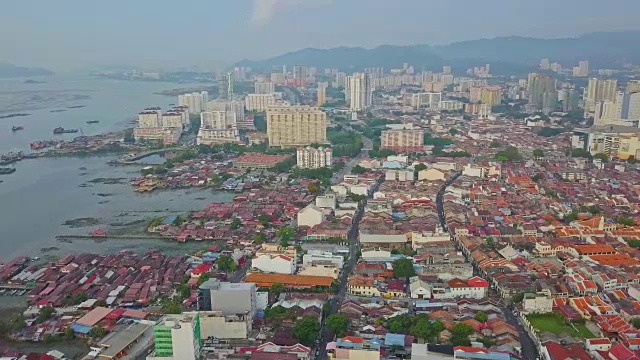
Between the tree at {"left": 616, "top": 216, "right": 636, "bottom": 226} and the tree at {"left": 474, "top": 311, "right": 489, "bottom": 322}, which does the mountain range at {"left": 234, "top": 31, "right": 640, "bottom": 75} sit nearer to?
the tree at {"left": 616, "top": 216, "right": 636, "bottom": 226}

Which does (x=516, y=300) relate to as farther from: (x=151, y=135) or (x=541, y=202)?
(x=151, y=135)

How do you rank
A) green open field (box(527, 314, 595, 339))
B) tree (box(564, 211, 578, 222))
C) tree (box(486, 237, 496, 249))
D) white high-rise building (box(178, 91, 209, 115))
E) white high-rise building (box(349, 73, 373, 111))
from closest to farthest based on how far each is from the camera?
green open field (box(527, 314, 595, 339))
tree (box(486, 237, 496, 249))
tree (box(564, 211, 578, 222))
white high-rise building (box(178, 91, 209, 115))
white high-rise building (box(349, 73, 373, 111))

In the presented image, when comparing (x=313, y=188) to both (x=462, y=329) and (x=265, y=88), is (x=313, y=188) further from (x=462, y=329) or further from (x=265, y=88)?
(x=265, y=88)

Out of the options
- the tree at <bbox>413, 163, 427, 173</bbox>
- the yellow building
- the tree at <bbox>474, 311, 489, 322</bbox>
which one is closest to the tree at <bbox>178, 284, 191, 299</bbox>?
the tree at <bbox>474, 311, 489, 322</bbox>

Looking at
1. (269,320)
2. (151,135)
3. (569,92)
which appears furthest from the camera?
(569,92)

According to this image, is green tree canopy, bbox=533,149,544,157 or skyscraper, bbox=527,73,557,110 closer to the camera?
green tree canopy, bbox=533,149,544,157

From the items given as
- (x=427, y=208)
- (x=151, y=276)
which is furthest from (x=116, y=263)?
(x=427, y=208)

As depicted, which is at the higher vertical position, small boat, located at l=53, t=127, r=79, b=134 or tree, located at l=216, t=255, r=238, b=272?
small boat, located at l=53, t=127, r=79, b=134

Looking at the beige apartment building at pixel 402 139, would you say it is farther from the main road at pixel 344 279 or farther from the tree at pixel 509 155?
the main road at pixel 344 279

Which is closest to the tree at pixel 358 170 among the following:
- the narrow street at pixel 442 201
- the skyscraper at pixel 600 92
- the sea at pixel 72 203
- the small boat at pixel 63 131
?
the narrow street at pixel 442 201
